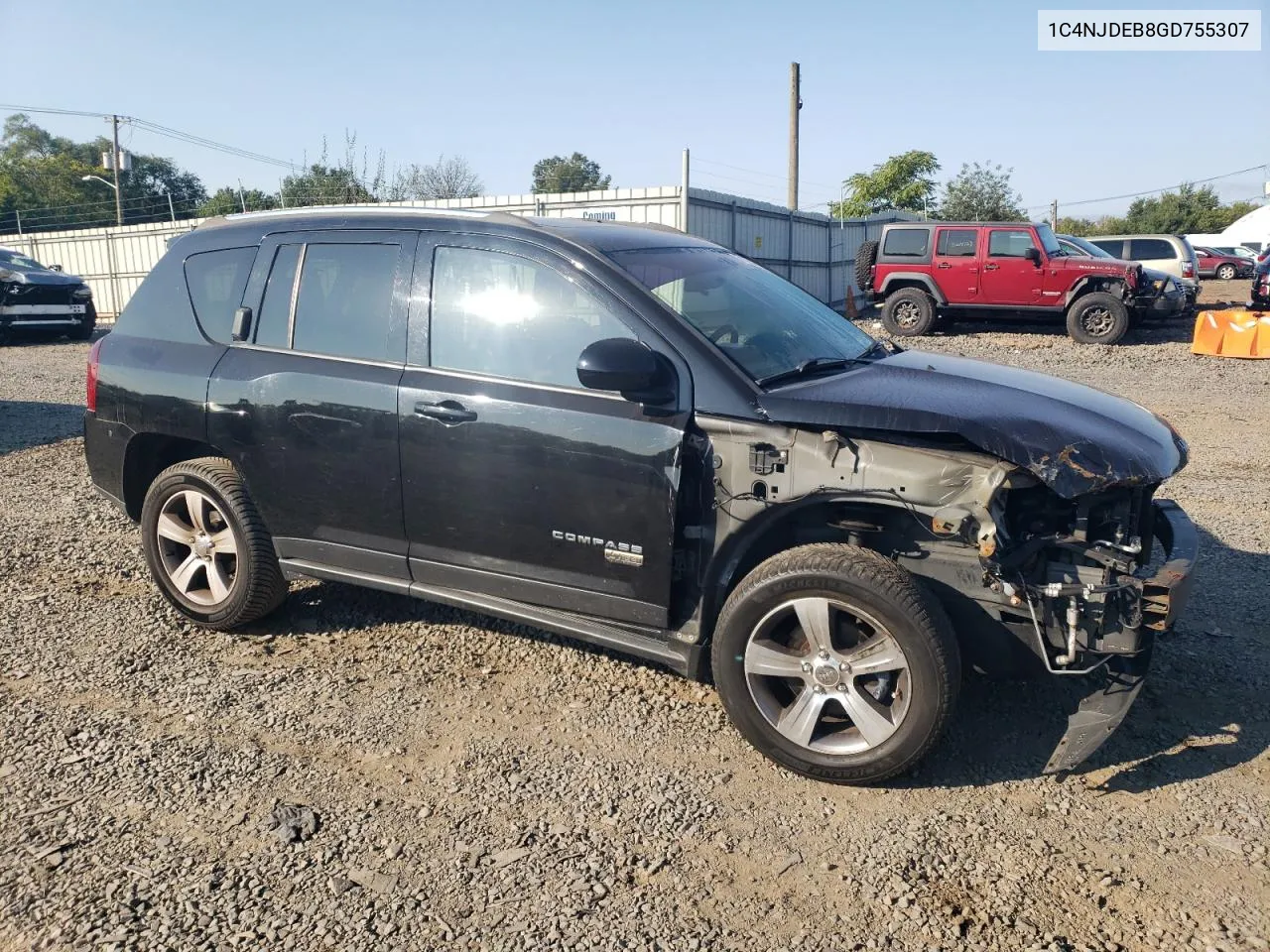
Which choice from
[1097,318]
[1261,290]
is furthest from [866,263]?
[1261,290]

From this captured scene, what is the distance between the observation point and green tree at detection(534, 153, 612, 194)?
6906 centimetres

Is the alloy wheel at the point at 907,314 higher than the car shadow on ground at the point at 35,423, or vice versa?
the alloy wheel at the point at 907,314

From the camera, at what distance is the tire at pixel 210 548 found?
4391mm

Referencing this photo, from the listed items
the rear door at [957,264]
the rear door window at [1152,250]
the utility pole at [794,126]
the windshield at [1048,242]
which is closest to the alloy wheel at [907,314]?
the rear door at [957,264]

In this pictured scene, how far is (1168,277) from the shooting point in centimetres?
1616

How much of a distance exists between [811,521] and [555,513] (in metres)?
0.95

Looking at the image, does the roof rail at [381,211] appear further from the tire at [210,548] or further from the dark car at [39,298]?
the dark car at [39,298]

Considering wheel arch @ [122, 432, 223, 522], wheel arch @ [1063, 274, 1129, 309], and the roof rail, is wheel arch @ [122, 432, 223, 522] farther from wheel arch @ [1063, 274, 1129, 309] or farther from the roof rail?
wheel arch @ [1063, 274, 1129, 309]

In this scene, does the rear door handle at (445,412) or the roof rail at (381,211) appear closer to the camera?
the rear door handle at (445,412)

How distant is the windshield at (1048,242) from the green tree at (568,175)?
52652 mm

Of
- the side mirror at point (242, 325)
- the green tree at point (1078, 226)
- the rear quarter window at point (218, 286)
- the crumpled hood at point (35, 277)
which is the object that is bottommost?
the side mirror at point (242, 325)

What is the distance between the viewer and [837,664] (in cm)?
328

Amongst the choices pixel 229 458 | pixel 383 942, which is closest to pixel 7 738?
pixel 229 458

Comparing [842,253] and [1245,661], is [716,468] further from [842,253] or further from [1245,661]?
[842,253]
